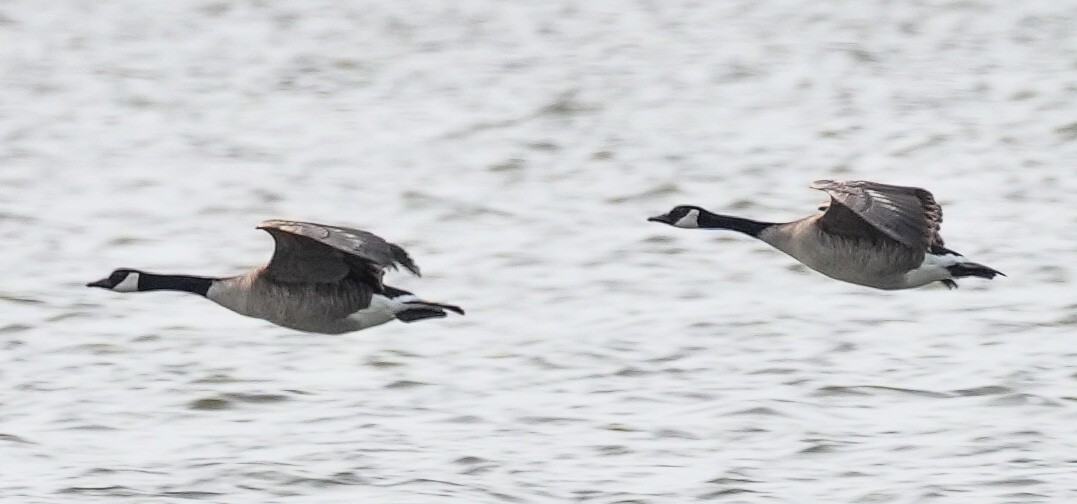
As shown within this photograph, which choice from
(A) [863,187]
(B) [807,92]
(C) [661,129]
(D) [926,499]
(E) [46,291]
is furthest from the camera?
(B) [807,92]

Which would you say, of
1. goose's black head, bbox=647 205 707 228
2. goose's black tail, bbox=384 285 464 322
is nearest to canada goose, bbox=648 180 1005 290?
goose's black head, bbox=647 205 707 228

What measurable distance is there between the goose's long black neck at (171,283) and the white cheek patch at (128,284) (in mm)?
49

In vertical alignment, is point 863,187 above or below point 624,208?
above

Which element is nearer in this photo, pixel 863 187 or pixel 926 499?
pixel 863 187

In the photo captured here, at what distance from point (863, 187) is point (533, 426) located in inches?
122

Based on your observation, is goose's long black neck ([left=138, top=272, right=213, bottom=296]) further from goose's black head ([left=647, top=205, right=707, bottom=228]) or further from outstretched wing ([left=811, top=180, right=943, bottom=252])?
outstretched wing ([left=811, top=180, right=943, bottom=252])

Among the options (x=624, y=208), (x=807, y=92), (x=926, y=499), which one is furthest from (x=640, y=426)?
(x=807, y=92)

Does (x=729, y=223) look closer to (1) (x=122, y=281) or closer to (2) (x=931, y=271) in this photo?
(2) (x=931, y=271)

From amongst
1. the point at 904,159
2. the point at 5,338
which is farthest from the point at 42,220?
the point at 904,159

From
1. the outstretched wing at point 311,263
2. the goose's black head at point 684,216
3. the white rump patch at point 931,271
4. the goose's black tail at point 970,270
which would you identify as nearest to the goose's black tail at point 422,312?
the outstretched wing at point 311,263

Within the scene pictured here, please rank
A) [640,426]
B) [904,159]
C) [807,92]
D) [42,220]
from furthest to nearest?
1. [807,92]
2. [904,159]
3. [42,220]
4. [640,426]

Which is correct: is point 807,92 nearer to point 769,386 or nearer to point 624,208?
point 624,208

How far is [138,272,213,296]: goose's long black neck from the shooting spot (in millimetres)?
12055

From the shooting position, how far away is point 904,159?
2114 cm
